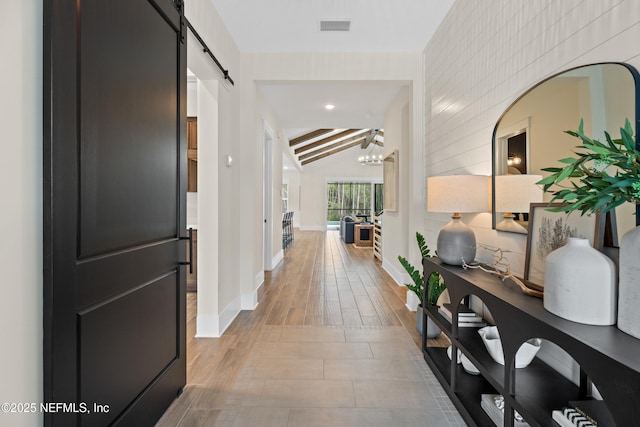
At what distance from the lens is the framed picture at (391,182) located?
5.12 metres

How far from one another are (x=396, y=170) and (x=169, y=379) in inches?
161

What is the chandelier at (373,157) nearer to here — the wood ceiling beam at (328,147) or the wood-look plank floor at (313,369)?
the wood ceiling beam at (328,147)

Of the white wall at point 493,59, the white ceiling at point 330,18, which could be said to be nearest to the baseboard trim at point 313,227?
the white wall at point 493,59

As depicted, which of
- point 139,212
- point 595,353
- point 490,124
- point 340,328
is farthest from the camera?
point 340,328

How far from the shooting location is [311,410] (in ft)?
6.25

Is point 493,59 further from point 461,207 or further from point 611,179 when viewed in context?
point 611,179

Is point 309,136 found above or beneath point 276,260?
above

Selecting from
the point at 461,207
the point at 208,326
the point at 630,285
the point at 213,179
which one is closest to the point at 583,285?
the point at 630,285

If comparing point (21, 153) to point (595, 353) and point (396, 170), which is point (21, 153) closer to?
point (595, 353)

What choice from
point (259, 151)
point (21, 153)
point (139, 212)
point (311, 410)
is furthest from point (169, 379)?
point (259, 151)

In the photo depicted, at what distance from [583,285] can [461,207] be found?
1135mm

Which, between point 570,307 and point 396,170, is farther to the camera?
point 396,170

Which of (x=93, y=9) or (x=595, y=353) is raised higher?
(x=93, y=9)

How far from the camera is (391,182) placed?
18.1 feet
